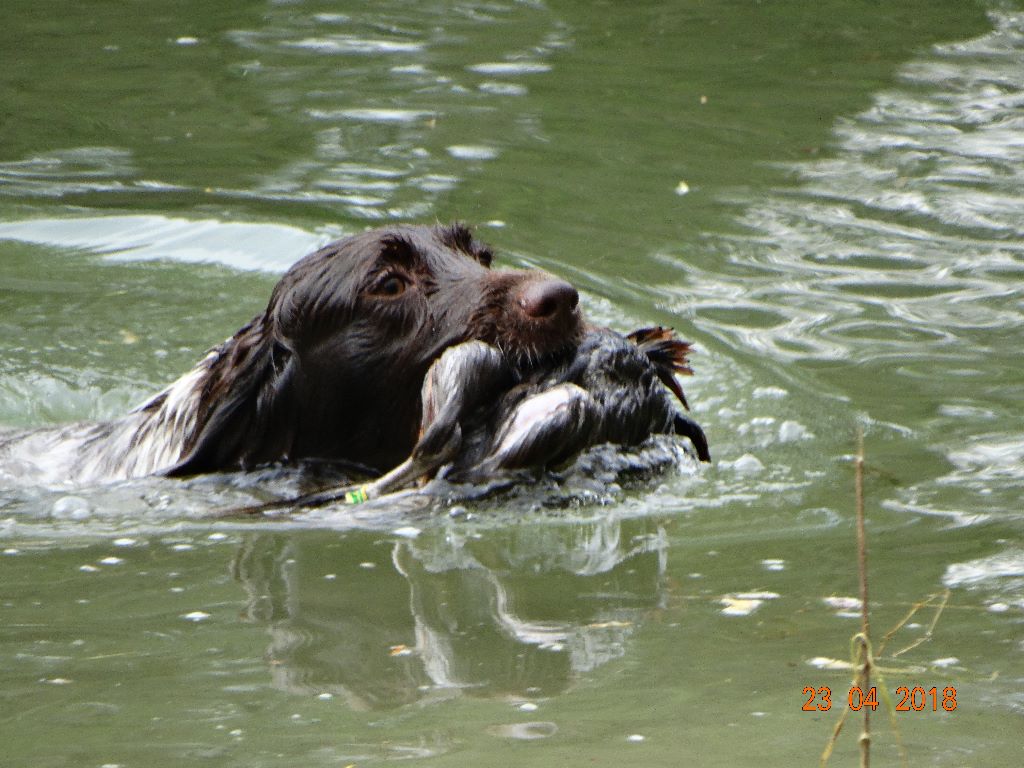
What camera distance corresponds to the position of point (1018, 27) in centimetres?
1360

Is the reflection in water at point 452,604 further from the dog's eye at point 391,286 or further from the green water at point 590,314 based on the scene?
the dog's eye at point 391,286

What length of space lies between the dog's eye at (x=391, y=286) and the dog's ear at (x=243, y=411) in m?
0.43

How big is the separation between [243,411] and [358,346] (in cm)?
56

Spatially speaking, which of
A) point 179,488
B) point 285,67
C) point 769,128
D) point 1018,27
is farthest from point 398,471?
point 1018,27

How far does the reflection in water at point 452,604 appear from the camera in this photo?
12.7ft

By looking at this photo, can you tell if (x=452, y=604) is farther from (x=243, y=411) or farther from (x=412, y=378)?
(x=243, y=411)

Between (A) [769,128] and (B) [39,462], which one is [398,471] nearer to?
(B) [39,462]

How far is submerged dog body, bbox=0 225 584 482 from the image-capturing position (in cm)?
579
